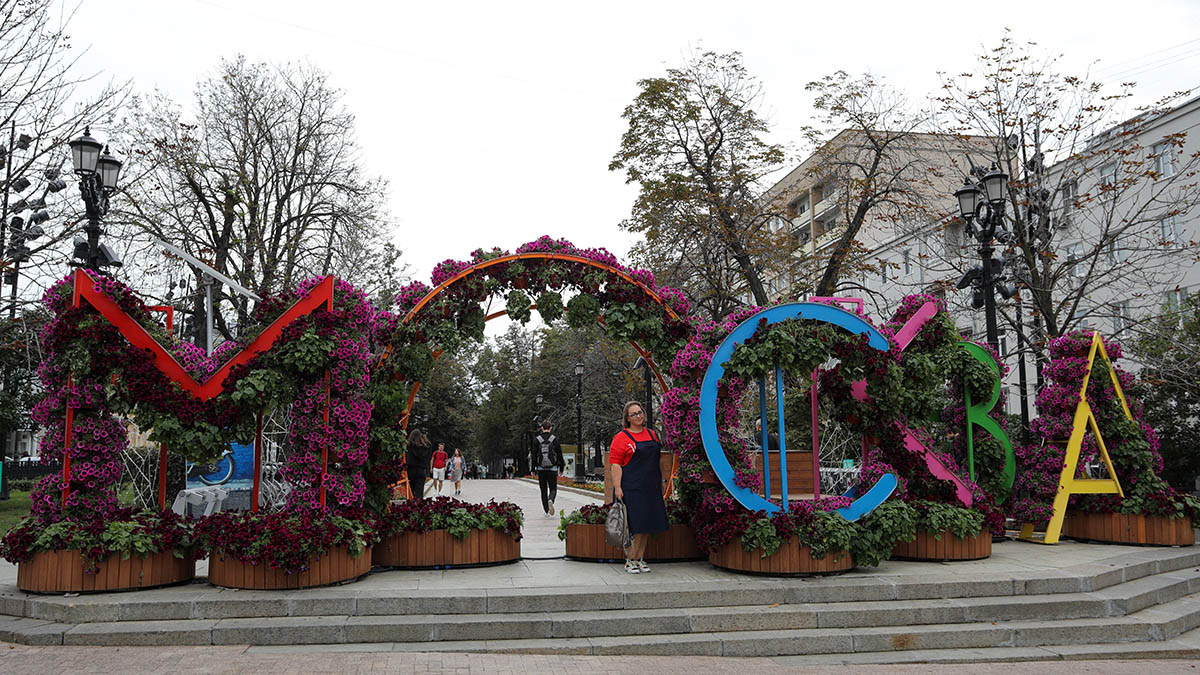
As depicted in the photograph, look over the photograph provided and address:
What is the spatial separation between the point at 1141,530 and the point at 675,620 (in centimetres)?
719

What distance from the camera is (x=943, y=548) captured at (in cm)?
893

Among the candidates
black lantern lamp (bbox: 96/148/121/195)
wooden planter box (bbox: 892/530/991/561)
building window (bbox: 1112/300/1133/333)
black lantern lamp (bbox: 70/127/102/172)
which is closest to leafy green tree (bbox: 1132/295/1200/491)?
building window (bbox: 1112/300/1133/333)

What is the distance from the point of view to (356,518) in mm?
7973

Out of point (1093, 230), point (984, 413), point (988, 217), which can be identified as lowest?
point (984, 413)

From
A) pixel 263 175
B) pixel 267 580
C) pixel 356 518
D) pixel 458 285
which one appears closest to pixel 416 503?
pixel 356 518

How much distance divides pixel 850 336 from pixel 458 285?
166 inches

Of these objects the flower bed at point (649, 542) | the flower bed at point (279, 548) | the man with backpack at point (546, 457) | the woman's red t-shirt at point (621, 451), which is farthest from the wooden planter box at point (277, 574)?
the man with backpack at point (546, 457)

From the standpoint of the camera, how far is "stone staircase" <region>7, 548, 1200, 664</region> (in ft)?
21.5

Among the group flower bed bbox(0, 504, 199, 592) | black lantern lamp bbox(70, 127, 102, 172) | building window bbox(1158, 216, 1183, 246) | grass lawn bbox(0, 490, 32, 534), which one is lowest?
grass lawn bbox(0, 490, 32, 534)

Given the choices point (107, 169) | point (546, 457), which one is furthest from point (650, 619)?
point (107, 169)

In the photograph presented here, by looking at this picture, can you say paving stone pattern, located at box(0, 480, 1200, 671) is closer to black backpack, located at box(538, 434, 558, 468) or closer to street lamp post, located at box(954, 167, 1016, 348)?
street lamp post, located at box(954, 167, 1016, 348)

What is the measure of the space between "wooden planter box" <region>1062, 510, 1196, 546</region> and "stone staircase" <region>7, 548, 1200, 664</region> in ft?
9.90

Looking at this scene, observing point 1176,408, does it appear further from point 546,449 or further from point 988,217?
point 546,449

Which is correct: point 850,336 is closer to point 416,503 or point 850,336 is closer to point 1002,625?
point 1002,625
